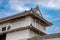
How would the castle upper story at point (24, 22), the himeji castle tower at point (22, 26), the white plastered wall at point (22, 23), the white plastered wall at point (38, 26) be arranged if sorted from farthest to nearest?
the white plastered wall at point (38, 26), the white plastered wall at point (22, 23), the castle upper story at point (24, 22), the himeji castle tower at point (22, 26)

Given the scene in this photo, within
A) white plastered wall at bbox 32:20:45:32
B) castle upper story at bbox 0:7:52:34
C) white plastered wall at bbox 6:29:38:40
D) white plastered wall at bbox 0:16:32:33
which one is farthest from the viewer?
white plastered wall at bbox 32:20:45:32

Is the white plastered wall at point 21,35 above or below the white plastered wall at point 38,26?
below

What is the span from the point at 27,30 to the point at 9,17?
12.4ft

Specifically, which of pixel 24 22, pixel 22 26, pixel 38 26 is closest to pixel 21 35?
pixel 22 26

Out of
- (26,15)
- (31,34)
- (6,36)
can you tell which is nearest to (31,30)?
(31,34)

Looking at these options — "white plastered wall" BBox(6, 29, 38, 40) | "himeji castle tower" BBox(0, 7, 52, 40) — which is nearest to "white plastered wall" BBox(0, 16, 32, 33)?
"himeji castle tower" BBox(0, 7, 52, 40)

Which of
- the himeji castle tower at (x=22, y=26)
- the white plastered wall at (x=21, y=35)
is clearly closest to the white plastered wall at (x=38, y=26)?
the himeji castle tower at (x=22, y=26)

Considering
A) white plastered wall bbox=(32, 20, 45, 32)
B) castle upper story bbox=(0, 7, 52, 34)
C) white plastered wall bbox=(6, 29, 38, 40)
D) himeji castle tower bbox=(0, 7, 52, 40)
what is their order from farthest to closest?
1. white plastered wall bbox=(32, 20, 45, 32)
2. castle upper story bbox=(0, 7, 52, 34)
3. himeji castle tower bbox=(0, 7, 52, 40)
4. white plastered wall bbox=(6, 29, 38, 40)

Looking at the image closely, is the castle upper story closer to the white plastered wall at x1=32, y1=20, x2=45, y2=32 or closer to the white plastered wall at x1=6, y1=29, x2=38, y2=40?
the white plastered wall at x1=32, y1=20, x2=45, y2=32

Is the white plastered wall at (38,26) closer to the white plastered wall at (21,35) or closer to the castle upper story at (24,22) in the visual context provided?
the castle upper story at (24,22)

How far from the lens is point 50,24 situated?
84.1 feet

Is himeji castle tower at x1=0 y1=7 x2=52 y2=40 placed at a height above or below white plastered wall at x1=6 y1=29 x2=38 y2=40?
above

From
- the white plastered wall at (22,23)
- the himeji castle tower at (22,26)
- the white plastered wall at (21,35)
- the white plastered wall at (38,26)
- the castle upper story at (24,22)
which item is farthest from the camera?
the white plastered wall at (38,26)

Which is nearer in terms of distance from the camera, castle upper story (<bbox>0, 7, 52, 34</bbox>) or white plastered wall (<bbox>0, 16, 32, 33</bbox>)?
castle upper story (<bbox>0, 7, 52, 34</bbox>)
